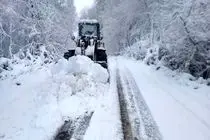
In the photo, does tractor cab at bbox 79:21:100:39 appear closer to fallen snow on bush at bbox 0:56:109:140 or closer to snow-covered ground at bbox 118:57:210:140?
fallen snow on bush at bbox 0:56:109:140

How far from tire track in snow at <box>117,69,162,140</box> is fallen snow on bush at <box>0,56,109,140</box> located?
99 cm

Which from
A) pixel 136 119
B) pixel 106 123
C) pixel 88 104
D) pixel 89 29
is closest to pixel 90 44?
pixel 89 29

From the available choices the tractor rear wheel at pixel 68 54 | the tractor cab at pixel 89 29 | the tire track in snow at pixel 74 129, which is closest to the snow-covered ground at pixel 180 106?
the tire track in snow at pixel 74 129

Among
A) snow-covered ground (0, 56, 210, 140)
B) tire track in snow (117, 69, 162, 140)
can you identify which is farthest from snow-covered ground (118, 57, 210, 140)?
tire track in snow (117, 69, 162, 140)

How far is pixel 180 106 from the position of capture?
8.54 meters

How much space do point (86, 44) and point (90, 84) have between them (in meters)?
5.32

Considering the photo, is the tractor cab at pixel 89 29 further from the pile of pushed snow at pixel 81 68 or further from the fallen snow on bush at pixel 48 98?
the pile of pushed snow at pixel 81 68

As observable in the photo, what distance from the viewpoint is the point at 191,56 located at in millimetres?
13031

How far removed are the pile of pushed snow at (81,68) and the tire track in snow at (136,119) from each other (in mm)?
1537

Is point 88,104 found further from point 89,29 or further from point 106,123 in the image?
point 89,29

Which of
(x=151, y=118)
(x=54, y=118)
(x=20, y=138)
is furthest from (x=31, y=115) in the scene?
(x=151, y=118)

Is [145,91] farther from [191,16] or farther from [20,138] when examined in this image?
[20,138]

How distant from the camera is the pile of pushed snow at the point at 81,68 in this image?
1095 centimetres

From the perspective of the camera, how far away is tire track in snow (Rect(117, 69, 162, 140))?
A: 19.2 ft
